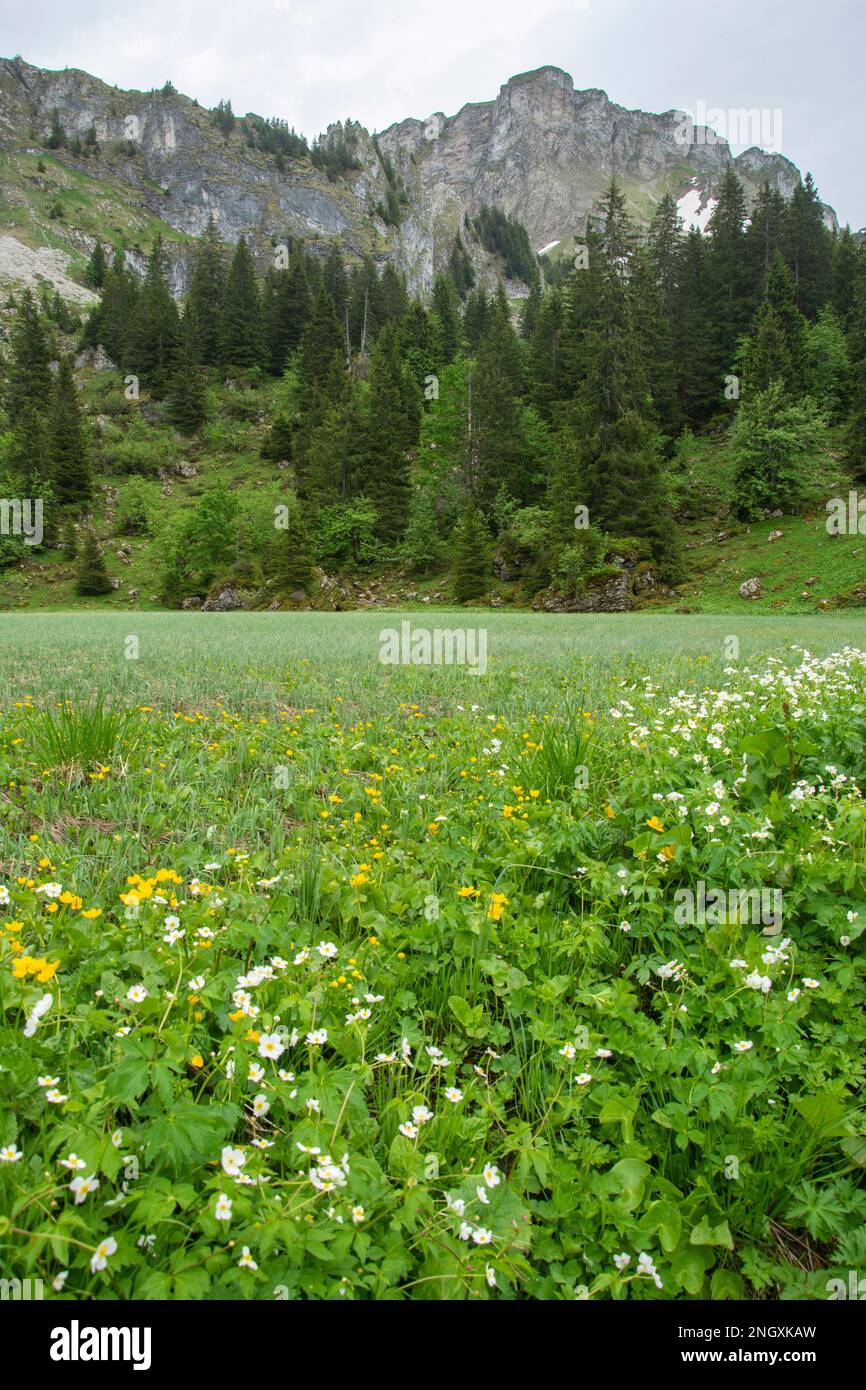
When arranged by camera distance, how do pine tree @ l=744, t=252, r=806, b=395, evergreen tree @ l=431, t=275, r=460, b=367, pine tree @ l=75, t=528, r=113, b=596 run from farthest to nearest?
evergreen tree @ l=431, t=275, r=460, b=367 → pine tree @ l=75, t=528, r=113, b=596 → pine tree @ l=744, t=252, r=806, b=395

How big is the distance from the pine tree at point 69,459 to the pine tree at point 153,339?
15739mm

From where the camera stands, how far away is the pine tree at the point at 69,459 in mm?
57062

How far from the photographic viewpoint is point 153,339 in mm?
73938

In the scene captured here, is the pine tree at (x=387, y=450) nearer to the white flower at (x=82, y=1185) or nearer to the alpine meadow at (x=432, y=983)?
the alpine meadow at (x=432, y=983)

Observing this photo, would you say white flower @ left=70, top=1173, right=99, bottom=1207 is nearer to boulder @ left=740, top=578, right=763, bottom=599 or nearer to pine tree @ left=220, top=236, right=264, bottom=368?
boulder @ left=740, top=578, right=763, bottom=599

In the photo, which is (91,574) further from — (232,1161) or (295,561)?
(232,1161)

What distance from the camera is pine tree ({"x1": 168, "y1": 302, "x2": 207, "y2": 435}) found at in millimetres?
67625

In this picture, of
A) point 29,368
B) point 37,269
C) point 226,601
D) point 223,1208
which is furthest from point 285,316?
point 223,1208

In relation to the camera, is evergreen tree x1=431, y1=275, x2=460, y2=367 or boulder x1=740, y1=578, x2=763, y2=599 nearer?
boulder x1=740, y1=578, x2=763, y2=599

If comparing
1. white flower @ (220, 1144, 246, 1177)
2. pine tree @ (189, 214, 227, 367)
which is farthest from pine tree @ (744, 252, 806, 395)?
pine tree @ (189, 214, 227, 367)

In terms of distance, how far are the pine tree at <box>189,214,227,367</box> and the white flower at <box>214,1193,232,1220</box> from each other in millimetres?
86545

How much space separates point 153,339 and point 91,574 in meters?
40.5

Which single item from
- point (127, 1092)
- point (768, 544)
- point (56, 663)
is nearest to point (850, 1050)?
point (127, 1092)
